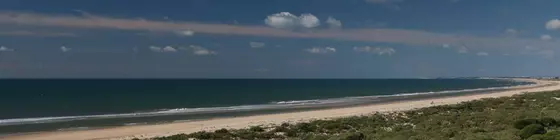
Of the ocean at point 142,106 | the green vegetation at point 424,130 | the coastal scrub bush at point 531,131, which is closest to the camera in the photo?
the coastal scrub bush at point 531,131

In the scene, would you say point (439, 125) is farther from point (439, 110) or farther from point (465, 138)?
point (439, 110)

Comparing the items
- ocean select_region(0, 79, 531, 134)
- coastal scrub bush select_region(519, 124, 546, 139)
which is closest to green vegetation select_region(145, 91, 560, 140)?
coastal scrub bush select_region(519, 124, 546, 139)

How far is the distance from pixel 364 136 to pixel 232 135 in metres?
6.35

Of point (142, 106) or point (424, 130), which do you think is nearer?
point (424, 130)

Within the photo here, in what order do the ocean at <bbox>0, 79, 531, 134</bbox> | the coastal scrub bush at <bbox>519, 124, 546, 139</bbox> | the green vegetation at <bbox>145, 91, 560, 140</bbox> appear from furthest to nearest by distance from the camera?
1. the ocean at <bbox>0, 79, 531, 134</bbox>
2. the green vegetation at <bbox>145, 91, 560, 140</bbox>
3. the coastal scrub bush at <bbox>519, 124, 546, 139</bbox>

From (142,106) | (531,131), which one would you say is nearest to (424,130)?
(531,131)

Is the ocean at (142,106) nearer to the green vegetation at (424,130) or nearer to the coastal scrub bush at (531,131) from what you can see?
the green vegetation at (424,130)

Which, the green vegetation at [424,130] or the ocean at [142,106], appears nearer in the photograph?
the green vegetation at [424,130]

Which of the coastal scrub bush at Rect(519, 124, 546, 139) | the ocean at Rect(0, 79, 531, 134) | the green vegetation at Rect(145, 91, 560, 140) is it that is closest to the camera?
the coastal scrub bush at Rect(519, 124, 546, 139)

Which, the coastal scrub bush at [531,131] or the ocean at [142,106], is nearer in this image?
the coastal scrub bush at [531,131]

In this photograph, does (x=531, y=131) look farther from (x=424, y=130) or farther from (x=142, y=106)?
(x=142, y=106)

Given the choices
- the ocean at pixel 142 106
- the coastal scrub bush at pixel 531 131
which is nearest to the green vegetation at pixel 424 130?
the coastal scrub bush at pixel 531 131

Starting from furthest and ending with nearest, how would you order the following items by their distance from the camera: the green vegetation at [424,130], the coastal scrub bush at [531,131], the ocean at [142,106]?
the ocean at [142,106] < the green vegetation at [424,130] < the coastal scrub bush at [531,131]

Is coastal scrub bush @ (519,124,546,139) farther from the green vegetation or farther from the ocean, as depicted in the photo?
the ocean
